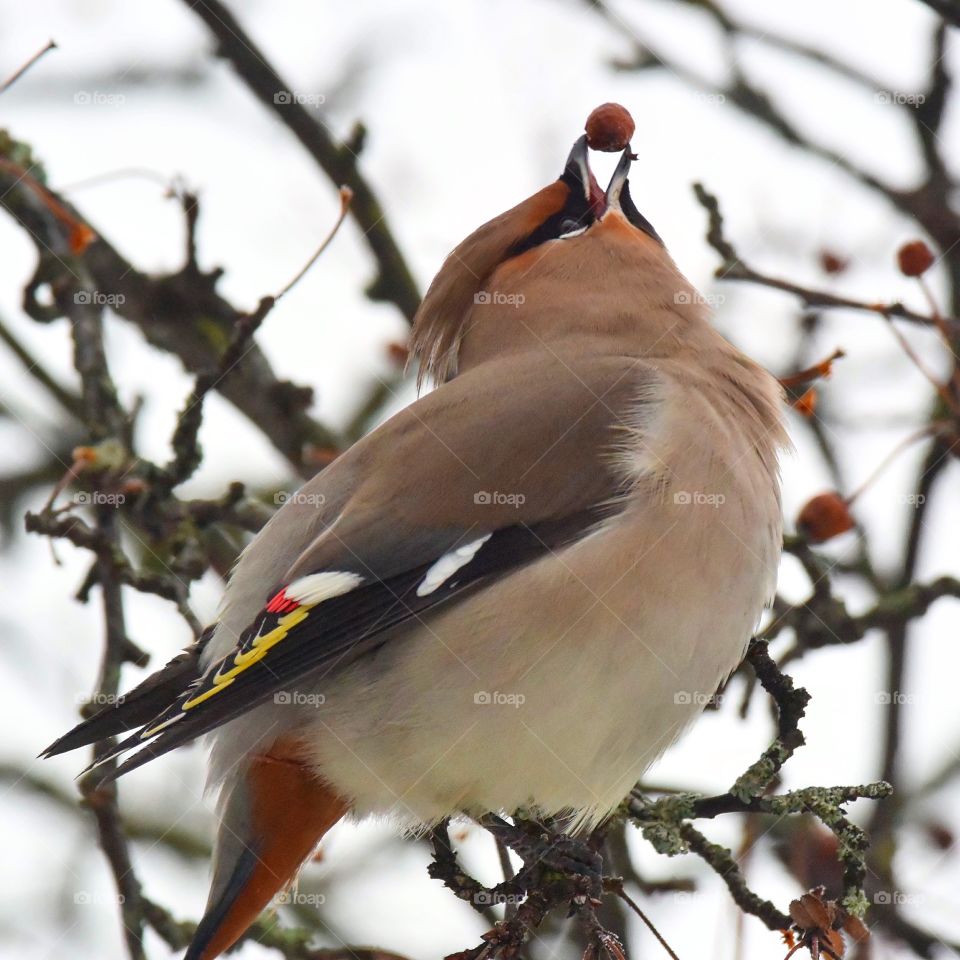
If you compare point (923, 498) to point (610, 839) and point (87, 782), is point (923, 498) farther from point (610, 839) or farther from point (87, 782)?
point (87, 782)

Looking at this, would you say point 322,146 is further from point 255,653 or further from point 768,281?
point 255,653

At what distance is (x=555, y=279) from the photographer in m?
4.50

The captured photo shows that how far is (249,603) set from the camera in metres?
3.79

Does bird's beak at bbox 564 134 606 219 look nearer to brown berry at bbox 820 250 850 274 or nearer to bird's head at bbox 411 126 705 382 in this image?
bird's head at bbox 411 126 705 382

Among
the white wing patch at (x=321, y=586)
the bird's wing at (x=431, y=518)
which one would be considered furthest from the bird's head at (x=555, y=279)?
the white wing patch at (x=321, y=586)

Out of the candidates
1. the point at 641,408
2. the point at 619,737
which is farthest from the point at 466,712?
the point at 641,408

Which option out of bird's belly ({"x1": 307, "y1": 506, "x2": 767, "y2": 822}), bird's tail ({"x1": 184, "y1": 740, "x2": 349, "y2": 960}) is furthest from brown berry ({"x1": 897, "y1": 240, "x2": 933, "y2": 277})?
bird's tail ({"x1": 184, "y1": 740, "x2": 349, "y2": 960})

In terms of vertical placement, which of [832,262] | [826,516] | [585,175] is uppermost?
[832,262]

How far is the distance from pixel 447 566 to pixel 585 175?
1.48 m

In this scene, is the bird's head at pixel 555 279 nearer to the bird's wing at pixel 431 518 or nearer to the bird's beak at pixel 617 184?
the bird's beak at pixel 617 184

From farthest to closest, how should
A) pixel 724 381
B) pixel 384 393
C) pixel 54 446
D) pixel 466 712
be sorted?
pixel 384 393
pixel 54 446
pixel 724 381
pixel 466 712

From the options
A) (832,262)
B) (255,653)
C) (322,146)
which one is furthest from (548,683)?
(832,262)

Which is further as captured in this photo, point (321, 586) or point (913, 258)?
point (913, 258)

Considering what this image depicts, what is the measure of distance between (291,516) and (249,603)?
0.88ft
